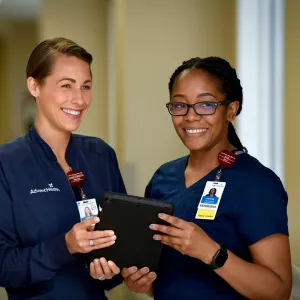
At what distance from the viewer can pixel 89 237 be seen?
1.46 meters

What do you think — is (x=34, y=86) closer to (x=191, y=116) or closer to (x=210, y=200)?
(x=191, y=116)

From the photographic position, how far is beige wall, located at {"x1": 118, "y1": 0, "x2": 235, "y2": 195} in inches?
116

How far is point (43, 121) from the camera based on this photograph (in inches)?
72.1

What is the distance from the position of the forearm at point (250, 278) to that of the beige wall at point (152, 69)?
1.56 m

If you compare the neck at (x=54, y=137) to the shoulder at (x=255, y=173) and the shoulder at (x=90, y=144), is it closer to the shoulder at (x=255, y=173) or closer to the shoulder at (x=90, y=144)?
the shoulder at (x=90, y=144)

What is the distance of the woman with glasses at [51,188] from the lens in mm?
1598

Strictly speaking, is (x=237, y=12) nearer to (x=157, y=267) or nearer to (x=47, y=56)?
(x=47, y=56)

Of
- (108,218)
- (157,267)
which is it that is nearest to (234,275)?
(157,267)

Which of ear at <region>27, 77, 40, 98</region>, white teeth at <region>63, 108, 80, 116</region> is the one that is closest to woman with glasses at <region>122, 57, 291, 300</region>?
white teeth at <region>63, 108, 80, 116</region>

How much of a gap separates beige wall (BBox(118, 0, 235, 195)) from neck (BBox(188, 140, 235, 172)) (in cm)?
119

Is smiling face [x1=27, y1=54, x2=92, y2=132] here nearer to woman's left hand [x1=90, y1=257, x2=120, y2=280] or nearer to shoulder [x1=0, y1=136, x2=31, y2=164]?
shoulder [x1=0, y1=136, x2=31, y2=164]

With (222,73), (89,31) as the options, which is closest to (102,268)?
(222,73)

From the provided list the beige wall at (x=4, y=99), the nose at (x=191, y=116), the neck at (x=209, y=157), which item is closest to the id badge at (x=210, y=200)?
the neck at (x=209, y=157)

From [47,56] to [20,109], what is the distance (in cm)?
285
